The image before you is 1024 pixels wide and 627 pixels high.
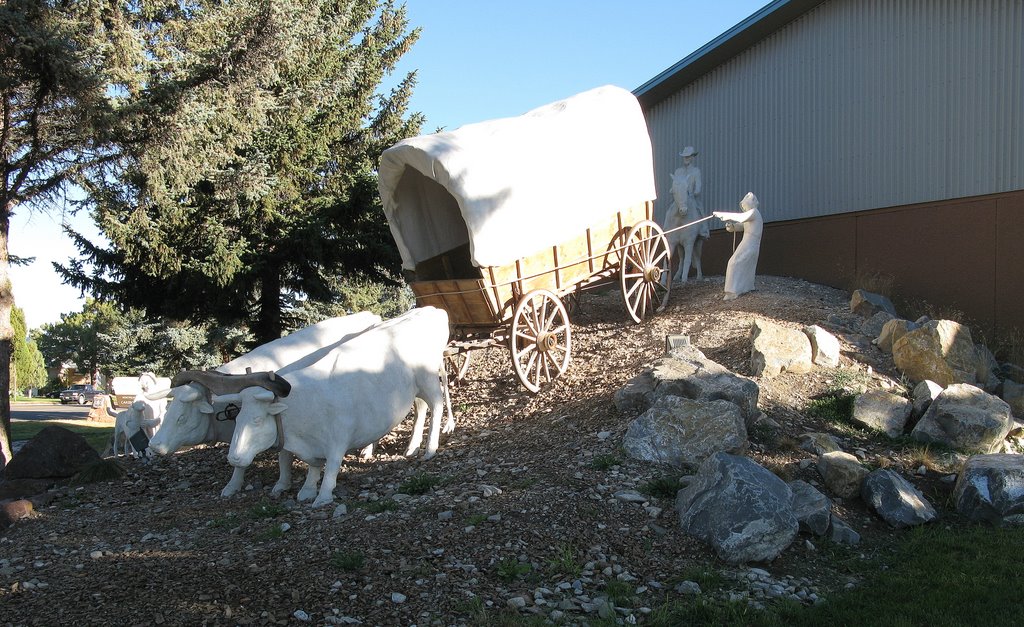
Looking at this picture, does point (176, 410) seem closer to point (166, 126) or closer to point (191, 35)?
point (166, 126)

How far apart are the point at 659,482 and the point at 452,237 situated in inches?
232

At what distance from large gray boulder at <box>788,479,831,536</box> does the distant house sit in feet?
25.6


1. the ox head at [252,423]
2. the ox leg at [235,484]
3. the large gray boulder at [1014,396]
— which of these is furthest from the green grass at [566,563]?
the large gray boulder at [1014,396]

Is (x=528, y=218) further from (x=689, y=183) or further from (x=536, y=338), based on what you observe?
(x=689, y=183)

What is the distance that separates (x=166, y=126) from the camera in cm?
1092

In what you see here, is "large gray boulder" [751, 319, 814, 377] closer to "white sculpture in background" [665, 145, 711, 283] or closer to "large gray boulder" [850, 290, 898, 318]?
"large gray boulder" [850, 290, 898, 318]

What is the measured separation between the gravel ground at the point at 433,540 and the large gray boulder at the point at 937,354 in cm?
35

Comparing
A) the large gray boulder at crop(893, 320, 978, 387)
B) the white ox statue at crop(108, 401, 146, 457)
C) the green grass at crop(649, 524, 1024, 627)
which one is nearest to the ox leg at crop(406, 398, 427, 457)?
the green grass at crop(649, 524, 1024, 627)

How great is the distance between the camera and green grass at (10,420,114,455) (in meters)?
17.5

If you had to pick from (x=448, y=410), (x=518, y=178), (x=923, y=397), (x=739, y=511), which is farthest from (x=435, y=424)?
(x=923, y=397)

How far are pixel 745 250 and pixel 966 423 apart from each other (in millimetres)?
4792

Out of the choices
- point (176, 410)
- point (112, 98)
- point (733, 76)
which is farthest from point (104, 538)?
point (733, 76)

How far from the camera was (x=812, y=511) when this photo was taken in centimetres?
634

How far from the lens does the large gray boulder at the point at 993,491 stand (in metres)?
6.78
